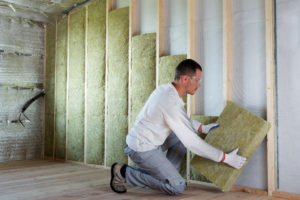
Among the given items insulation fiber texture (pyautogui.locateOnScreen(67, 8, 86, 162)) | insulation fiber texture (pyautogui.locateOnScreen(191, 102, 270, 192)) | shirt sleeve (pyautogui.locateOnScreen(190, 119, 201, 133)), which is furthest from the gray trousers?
insulation fiber texture (pyautogui.locateOnScreen(67, 8, 86, 162))

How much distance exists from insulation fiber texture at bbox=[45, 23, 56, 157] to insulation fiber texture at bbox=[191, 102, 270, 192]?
10.1ft

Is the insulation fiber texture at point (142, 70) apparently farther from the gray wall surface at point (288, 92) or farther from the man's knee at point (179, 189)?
the gray wall surface at point (288, 92)

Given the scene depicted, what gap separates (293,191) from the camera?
2.54m

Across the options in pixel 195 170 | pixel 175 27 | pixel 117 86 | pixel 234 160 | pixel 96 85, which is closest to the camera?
pixel 234 160

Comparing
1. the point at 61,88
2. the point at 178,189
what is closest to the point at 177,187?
the point at 178,189

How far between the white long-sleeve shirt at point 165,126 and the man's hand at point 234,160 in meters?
0.06

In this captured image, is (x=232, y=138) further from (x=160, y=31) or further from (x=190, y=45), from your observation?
(x=160, y=31)

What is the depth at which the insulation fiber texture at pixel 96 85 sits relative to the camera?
412cm

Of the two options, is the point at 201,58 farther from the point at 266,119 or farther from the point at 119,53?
the point at 119,53

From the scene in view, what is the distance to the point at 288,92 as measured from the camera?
2582 millimetres

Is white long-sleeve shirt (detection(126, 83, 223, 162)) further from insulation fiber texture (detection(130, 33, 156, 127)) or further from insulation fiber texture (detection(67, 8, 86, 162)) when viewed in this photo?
insulation fiber texture (detection(67, 8, 86, 162))

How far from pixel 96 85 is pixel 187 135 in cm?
215

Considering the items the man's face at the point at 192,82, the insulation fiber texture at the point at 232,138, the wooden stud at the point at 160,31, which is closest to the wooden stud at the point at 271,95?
the insulation fiber texture at the point at 232,138

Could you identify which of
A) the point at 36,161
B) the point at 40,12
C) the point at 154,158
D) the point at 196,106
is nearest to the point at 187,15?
the point at 196,106
